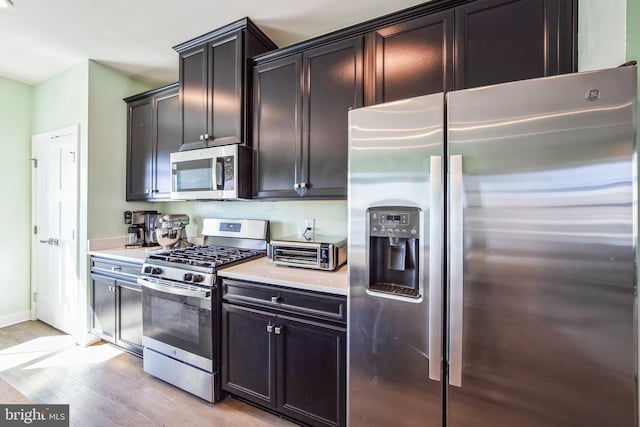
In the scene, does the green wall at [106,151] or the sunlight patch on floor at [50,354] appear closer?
the sunlight patch on floor at [50,354]

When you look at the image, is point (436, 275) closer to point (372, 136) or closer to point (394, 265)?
point (394, 265)

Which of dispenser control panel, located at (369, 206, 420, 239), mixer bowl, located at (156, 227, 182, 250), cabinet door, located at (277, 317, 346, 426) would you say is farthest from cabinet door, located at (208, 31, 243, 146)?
cabinet door, located at (277, 317, 346, 426)

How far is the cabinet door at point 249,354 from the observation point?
1.66 meters

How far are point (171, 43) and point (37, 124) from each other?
6.95 ft

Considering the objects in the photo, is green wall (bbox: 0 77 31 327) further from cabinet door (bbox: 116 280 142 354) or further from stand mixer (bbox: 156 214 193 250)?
stand mixer (bbox: 156 214 193 250)

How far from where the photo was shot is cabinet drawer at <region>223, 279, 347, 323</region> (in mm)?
1465

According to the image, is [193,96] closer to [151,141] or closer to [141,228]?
[151,141]

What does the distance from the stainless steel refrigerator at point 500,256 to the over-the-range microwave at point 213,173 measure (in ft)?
3.67

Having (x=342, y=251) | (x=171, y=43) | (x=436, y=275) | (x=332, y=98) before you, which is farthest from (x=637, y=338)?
(x=171, y=43)

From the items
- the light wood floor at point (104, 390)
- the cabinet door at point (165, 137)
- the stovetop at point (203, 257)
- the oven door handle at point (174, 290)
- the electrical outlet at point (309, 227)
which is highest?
the cabinet door at point (165, 137)

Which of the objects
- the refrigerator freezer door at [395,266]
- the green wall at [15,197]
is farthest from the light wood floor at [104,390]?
the refrigerator freezer door at [395,266]

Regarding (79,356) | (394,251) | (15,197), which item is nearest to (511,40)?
(394,251)

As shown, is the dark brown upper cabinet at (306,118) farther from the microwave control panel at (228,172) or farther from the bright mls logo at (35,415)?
the bright mls logo at (35,415)

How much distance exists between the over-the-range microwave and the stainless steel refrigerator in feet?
3.67
